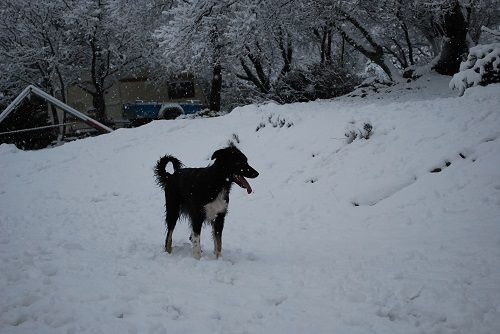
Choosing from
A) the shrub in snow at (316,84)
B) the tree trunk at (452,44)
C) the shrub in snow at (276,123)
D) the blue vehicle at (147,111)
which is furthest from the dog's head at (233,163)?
the blue vehicle at (147,111)

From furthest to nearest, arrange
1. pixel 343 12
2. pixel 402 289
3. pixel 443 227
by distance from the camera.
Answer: pixel 343 12 < pixel 443 227 < pixel 402 289

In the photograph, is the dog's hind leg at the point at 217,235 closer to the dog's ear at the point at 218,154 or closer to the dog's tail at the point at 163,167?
the dog's ear at the point at 218,154

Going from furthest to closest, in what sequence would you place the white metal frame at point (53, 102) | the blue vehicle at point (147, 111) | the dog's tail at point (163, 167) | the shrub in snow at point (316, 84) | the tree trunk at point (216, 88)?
the blue vehicle at point (147, 111)
the tree trunk at point (216, 88)
the white metal frame at point (53, 102)
the shrub in snow at point (316, 84)
the dog's tail at point (163, 167)

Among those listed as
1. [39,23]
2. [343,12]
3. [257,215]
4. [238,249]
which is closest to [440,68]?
[343,12]

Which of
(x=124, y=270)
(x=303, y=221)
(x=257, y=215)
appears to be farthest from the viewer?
(x=257, y=215)

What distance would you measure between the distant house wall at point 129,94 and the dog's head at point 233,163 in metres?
25.7

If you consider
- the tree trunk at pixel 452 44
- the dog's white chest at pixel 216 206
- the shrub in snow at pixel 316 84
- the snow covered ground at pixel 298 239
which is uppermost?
the tree trunk at pixel 452 44

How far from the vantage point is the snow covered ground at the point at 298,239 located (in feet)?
9.74

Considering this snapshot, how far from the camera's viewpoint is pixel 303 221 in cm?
627

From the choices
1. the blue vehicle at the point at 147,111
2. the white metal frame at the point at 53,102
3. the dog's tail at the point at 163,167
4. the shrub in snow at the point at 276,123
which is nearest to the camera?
the dog's tail at the point at 163,167

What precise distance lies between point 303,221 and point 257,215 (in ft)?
3.45

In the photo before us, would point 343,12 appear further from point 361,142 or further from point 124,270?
point 124,270

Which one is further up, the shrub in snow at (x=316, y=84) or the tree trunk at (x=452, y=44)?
the tree trunk at (x=452, y=44)

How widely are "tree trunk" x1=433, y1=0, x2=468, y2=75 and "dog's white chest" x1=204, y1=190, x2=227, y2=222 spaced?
44.6ft
